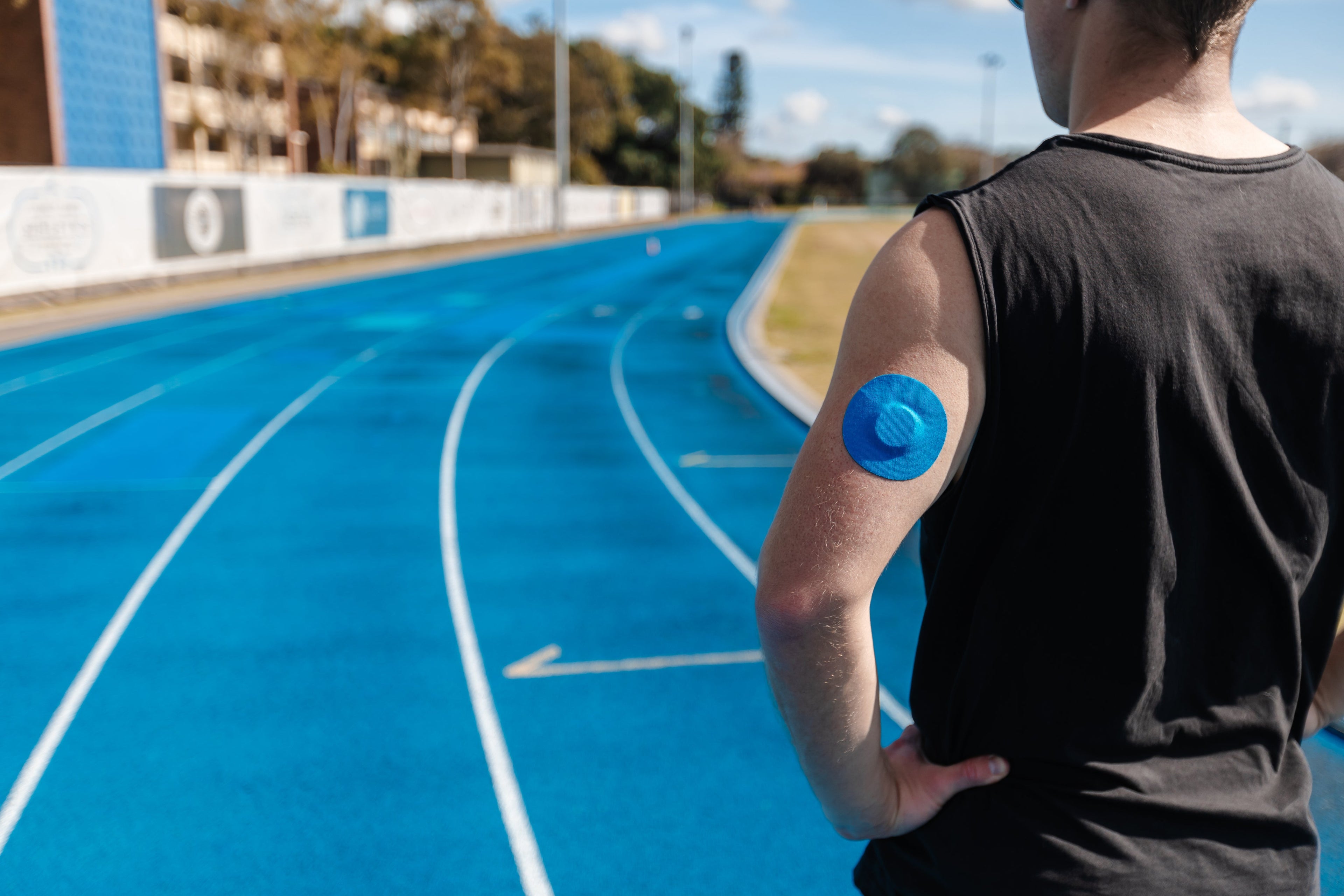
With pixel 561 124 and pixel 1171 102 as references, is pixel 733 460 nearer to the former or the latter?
pixel 1171 102

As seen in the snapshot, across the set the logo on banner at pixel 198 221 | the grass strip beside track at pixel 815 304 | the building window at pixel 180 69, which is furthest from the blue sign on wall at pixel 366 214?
the building window at pixel 180 69

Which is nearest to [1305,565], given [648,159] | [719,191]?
[648,159]

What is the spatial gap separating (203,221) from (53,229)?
4.84 m

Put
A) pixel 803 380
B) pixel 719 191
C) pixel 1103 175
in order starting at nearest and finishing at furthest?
pixel 1103 175, pixel 803 380, pixel 719 191

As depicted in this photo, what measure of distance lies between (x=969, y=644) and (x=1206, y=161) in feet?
1.93

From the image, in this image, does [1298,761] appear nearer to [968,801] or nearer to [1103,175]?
[968,801]

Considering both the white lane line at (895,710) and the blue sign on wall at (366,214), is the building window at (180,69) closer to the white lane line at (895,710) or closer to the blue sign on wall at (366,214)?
the blue sign on wall at (366,214)

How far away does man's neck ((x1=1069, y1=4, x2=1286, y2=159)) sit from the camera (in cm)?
116

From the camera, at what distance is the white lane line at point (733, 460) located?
9.87m

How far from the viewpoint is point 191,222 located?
2197cm

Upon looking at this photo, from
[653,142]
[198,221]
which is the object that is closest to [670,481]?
[198,221]

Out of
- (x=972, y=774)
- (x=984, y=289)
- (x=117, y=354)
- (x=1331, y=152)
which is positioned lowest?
(x=117, y=354)

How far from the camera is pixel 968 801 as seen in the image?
1.31m

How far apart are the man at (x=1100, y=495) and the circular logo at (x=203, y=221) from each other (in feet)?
76.4
